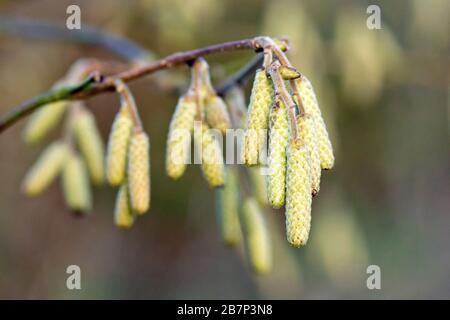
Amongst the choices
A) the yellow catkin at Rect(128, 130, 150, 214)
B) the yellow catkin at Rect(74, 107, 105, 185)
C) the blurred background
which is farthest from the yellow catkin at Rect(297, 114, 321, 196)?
the yellow catkin at Rect(74, 107, 105, 185)

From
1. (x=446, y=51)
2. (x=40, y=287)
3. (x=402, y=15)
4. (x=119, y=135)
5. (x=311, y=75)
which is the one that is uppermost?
(x=402, y=15)

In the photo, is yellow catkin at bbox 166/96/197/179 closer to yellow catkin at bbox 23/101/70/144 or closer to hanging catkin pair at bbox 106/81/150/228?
hanging catkin pair at bbox 106/81/150/228

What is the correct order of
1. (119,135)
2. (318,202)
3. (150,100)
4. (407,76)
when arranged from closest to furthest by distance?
1. (119,135)
2. (407,76)
3. (318,202)
4. (150,100)

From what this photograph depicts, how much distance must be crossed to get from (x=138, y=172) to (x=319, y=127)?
39cm

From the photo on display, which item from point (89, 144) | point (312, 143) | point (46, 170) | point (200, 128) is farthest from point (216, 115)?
point (46, 170)

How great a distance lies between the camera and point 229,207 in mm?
1455

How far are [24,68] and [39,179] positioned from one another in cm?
136

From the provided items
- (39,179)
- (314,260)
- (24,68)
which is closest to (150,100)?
(24,68)

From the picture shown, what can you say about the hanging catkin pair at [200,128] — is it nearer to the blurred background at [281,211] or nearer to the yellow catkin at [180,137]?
the yellow catkin at [180,137]

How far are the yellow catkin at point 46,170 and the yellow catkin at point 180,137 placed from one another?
0.64m

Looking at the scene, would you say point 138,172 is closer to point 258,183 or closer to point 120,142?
point 120,142

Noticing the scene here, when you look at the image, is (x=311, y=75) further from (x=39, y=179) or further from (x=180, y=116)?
(x=180, y=116)

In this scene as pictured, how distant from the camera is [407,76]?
8.36 ft

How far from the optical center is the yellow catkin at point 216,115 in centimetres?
118
